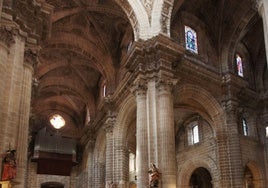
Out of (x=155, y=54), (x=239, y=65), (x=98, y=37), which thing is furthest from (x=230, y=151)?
(x=98, y=37)

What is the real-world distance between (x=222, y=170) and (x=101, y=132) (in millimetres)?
9639

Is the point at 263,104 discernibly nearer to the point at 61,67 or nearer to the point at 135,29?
the point at 135,29

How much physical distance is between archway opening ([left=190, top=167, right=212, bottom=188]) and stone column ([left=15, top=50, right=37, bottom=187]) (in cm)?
1532

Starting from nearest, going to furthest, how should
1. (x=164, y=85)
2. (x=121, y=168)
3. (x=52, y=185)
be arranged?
(x=164, y=85), (x=121, y=168), (x=52, y=185)

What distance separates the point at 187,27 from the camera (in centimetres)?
2122

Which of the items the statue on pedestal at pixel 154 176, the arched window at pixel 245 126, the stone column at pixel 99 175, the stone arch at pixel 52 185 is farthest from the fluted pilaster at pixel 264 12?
the stone arch at pixel 52 185

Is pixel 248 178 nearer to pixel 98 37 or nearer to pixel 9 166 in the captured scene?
pixel 98 37

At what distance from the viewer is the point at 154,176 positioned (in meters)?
14.6

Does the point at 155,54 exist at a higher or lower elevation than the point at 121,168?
higher

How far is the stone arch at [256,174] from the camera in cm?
2020

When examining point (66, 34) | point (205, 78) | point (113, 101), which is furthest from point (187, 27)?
point (66, 34)

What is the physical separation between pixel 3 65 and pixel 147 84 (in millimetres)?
7497

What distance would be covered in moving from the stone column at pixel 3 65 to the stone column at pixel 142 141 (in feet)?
22.1

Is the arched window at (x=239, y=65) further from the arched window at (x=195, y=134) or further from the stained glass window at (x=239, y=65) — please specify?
the arched window at (x=195, y=134)
